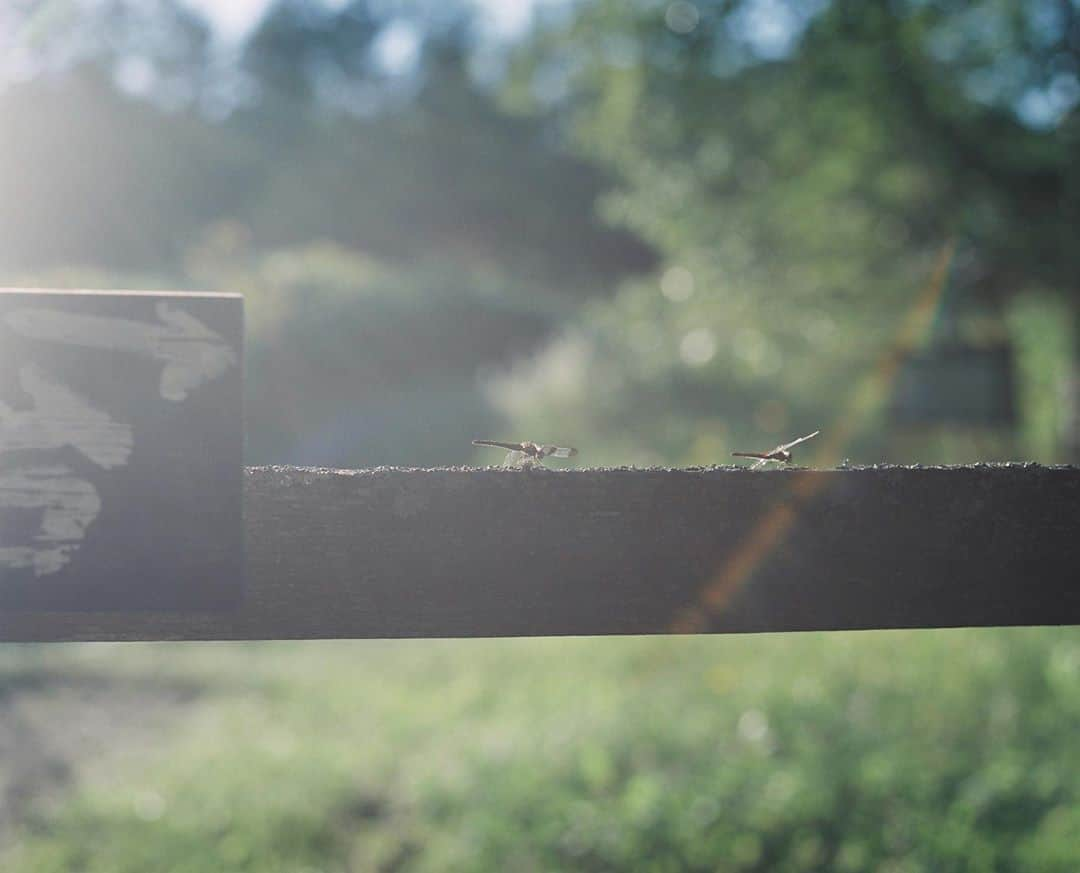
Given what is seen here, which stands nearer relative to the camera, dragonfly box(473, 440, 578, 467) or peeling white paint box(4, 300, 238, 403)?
peeling white paint box(4, 300, 238, 403)

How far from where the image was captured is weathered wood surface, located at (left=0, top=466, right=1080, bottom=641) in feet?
4.41

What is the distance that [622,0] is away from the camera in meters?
12.2

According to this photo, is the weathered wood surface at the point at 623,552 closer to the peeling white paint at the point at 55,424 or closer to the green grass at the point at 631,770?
the peeling white paint at the point at 55,424

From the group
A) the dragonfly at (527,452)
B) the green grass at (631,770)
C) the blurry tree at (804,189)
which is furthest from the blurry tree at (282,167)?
the dragonfly at (527,452)

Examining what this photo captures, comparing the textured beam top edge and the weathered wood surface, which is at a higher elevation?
the textured beam top edge

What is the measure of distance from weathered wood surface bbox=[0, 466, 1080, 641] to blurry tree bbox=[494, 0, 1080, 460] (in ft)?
30.8

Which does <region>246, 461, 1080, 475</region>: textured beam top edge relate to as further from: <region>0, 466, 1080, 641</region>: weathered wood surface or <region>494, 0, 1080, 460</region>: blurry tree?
<region>494, 0, 1080, 460</region>: blurry tree

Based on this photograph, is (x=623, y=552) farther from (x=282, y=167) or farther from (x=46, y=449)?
(x=282, y=167)

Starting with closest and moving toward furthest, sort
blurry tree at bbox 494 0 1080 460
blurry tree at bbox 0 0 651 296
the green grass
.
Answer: the green grass → blurry tree at bbox 494 0 1080 460 → blurry tree at bbox 0 0 651 296

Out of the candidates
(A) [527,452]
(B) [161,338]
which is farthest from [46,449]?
(A) [527,452]

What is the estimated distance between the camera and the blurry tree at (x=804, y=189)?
10.6 m

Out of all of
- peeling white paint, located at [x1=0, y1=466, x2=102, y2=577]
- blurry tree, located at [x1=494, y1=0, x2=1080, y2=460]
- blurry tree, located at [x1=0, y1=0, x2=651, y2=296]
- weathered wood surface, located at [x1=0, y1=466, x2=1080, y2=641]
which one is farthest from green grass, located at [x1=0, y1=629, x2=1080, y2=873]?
blurry tree, located at [x1=0, y1=0, x2=651, y2=296]

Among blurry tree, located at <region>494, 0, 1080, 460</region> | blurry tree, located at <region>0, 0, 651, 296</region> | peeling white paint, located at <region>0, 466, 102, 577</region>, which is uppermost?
blurry tree, located at <region>0, 0, 651, 296</region>

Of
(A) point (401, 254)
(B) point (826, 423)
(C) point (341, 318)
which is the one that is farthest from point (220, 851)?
(A) point (401, 254)
